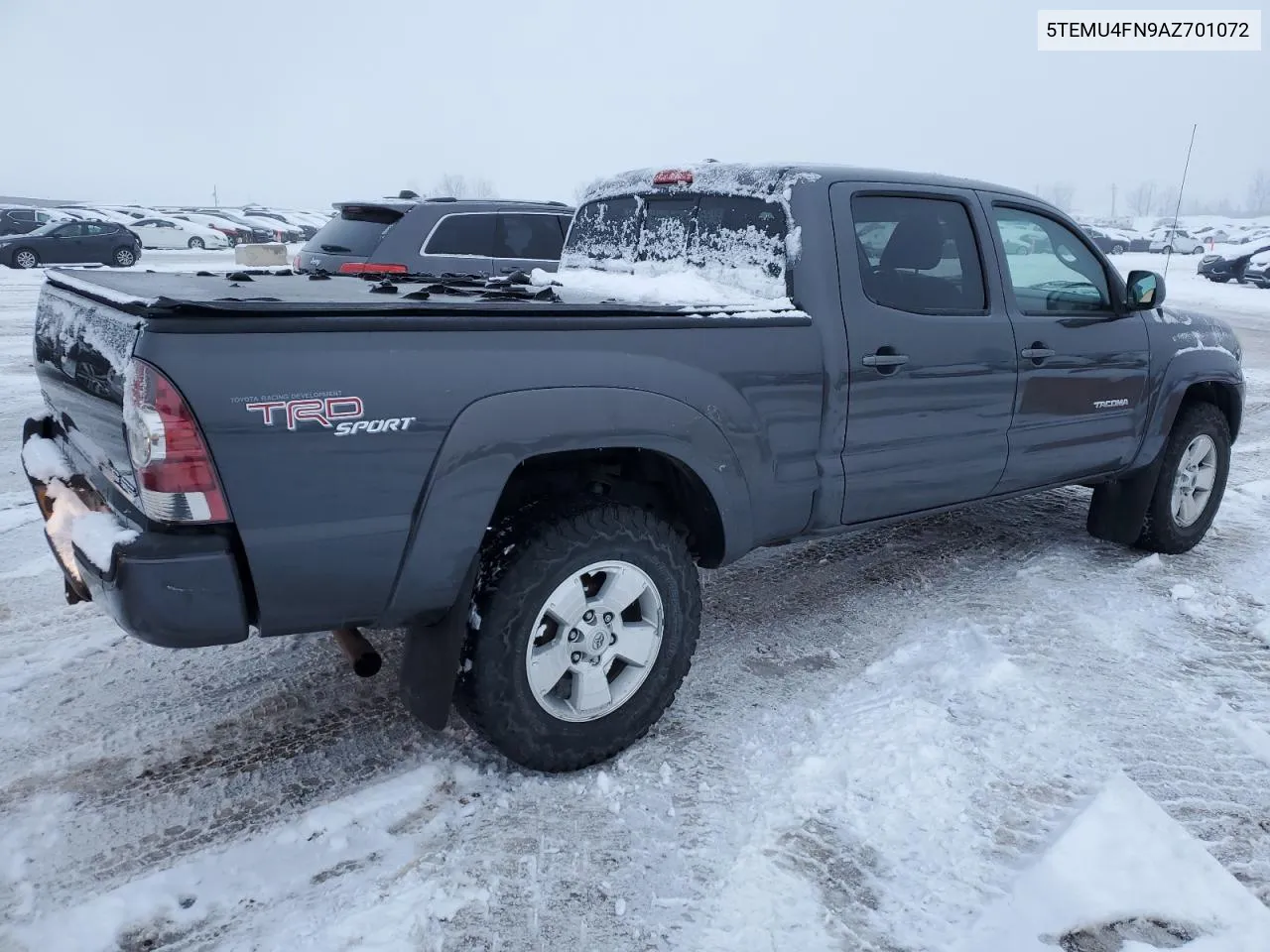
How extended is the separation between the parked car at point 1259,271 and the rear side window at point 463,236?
2513cm

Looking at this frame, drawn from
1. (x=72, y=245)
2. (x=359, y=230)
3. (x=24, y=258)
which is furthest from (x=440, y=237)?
(x=24, y=258)

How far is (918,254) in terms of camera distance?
3795mm

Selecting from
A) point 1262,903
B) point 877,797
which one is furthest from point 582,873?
point 1262,903

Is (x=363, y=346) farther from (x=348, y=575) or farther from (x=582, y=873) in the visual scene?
(x=582, y=873)

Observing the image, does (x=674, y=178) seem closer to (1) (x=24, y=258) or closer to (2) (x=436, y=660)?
(2) (x=436, y=660)

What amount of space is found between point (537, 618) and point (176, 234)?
3439 centimetres

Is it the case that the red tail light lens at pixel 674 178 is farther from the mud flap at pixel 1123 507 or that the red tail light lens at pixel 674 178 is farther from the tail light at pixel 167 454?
the mud flap at pixel 1123 507

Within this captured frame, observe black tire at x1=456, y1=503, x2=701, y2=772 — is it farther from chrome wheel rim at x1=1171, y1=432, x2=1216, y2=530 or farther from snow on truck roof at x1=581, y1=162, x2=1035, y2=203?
chrome wheel rim at x1=1171, y1=432, x2=1216, y2=530

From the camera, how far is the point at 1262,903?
2.46 m

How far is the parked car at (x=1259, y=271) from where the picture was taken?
84.6ft

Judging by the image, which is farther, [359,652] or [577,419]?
[359,652]

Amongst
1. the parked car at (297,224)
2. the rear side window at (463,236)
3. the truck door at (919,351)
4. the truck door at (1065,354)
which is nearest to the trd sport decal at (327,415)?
the truck door at (919,351)

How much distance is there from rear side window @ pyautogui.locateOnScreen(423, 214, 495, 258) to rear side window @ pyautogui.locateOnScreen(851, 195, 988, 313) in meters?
5.00

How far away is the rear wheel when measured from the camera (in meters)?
22.7
